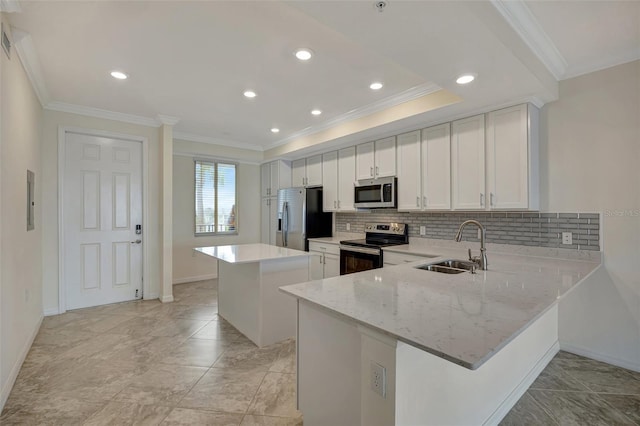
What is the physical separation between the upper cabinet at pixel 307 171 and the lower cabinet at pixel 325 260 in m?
1.07

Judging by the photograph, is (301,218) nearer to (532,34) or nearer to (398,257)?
(398,257)

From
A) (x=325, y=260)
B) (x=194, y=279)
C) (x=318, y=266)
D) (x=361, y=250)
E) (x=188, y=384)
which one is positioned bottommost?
(x=188, y=384)

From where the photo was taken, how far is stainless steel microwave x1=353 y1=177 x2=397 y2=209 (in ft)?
12.3

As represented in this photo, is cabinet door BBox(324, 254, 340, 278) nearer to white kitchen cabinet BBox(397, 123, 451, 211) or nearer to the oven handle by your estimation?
the oven handle

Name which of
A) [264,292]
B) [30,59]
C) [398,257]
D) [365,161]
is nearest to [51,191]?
[30,59]

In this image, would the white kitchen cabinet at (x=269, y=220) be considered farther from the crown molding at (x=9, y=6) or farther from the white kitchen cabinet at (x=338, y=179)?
the crown molding at (x=9, y=6)

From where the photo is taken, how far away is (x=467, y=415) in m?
1.54

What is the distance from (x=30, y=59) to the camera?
2455 mm

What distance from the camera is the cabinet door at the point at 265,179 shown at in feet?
19.1

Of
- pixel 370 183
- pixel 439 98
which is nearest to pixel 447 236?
pixel 370 183

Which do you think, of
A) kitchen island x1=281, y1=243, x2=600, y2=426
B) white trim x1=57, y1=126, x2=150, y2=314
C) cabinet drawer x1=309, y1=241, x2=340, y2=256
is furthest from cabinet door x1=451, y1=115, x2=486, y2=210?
white trim x1=57, y1=126, x2=150, y2=314

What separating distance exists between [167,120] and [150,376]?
3.20 metres

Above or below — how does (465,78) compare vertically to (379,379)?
above

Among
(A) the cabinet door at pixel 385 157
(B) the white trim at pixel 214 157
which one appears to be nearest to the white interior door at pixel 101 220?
(B) the white trim at pixel 214 157
